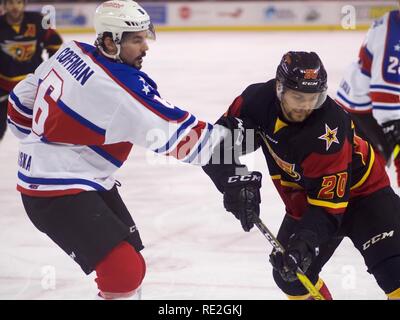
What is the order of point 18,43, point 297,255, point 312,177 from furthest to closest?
point 18,43 → point 312,177 → point 297,255

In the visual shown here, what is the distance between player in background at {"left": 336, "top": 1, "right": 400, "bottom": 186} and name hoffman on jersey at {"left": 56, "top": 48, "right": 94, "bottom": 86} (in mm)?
1687

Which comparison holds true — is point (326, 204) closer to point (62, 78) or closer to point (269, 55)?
point (62, 78)

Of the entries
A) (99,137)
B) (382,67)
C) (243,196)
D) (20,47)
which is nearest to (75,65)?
(99,137)

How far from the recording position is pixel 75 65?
250 centimetres

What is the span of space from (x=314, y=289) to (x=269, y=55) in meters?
7.68

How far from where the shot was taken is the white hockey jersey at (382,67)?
391cm

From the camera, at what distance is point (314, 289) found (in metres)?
2.54

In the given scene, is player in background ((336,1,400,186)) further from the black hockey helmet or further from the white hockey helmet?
the white hockey helmet

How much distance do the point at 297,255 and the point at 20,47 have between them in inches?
147

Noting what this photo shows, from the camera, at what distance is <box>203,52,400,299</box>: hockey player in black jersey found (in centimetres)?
244

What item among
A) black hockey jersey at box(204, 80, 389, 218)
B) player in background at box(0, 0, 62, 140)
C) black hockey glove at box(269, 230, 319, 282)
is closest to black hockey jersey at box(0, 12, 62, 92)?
player in background at box(0, 0, 62, 140)

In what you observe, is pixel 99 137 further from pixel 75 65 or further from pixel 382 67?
pixel 382 67

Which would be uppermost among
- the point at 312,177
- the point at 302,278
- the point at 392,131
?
the point at 312,177
